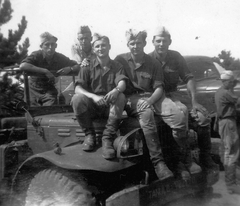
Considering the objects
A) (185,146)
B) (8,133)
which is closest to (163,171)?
(185,146)

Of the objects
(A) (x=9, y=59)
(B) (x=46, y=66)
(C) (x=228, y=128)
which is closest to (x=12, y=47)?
(A) (x=9, y=59)

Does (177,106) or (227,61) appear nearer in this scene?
(177,106)

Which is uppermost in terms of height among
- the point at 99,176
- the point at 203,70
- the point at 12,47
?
the point at 12,47

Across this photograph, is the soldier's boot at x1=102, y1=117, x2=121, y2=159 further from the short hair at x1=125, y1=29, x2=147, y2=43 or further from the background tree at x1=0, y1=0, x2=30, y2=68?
the background tree at x1=0, y1=0, x2=30, y2=68

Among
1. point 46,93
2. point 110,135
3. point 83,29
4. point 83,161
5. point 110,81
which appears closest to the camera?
point 83,161

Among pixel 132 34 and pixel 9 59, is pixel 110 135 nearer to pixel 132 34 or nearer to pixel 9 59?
pixel 132 34

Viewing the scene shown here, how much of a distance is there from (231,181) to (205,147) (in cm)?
160

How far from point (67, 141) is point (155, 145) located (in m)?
1.14

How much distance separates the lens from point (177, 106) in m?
3.80

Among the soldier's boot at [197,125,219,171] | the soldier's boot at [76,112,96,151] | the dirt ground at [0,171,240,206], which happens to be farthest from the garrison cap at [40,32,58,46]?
the soldier's boot at [197,125,219,171]

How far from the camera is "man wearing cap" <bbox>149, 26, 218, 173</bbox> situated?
3715 mm

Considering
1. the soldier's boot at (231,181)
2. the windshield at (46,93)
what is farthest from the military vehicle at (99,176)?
the soldier's boot at (231,181)

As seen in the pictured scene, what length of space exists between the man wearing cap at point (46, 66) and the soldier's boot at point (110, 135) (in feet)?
5.40

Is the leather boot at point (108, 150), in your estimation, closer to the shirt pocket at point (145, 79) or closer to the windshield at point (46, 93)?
the shirt pocket at point (145, 79)
